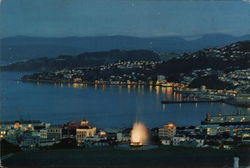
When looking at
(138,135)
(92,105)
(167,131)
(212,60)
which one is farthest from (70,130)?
(212,60)

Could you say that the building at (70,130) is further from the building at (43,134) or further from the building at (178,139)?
the building at (178,139)

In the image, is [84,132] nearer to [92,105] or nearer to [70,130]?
[70,130]

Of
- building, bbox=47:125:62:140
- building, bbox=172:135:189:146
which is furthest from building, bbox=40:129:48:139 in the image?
building, bbox=172:135:189:146

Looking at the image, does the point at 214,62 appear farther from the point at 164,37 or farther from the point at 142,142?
the point at 142,142

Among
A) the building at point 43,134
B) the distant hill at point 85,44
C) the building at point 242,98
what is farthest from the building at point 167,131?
the building at point 43,134

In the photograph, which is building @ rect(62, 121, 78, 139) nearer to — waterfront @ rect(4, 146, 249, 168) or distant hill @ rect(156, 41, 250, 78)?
waterfront @ rect(4, 146, 249, 168)

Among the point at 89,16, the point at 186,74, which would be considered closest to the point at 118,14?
the point at 89,16

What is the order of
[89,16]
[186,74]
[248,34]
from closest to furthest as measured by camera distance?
[89,16] → [248,34] → [186,74]
